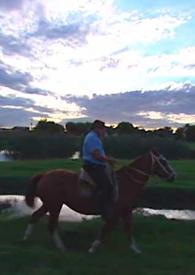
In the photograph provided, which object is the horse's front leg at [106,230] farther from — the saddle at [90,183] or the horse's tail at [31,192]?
the horse's tail at [31,192]

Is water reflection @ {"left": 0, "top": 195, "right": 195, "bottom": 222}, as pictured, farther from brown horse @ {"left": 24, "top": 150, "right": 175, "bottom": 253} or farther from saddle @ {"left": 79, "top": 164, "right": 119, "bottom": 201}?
saddle @ {"left": 79, "top": 164, "right": 119, "bottom": 201}

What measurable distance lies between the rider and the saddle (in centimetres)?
8

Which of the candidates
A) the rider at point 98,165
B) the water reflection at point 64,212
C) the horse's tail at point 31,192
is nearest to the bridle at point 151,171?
the rider at point 98,165

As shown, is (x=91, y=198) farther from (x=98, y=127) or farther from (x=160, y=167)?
(x=160, y=167)

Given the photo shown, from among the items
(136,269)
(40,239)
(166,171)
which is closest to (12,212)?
(40,239)

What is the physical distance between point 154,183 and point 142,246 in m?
14.7

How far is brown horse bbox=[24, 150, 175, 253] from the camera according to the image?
10.8 m

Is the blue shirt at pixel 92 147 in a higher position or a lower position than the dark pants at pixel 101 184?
higher

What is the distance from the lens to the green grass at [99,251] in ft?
28.2

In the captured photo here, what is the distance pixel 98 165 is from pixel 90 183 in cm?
43

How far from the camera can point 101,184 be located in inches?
412

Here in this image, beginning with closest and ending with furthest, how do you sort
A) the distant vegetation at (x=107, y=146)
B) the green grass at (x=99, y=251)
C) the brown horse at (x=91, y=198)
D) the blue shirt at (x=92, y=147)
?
the green grass at (x=99, y=251) → the blue shirt at (x=92, y=147) → the brown horse at (x=91, y=198) → the distant vegetation at (x=107, y=146)

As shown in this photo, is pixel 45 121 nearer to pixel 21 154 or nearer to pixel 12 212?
pixel 21 154

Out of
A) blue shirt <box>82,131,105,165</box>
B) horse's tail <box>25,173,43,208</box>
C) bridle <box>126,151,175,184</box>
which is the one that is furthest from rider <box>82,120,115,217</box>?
horse's tail <box>25,173,43,208</box>
